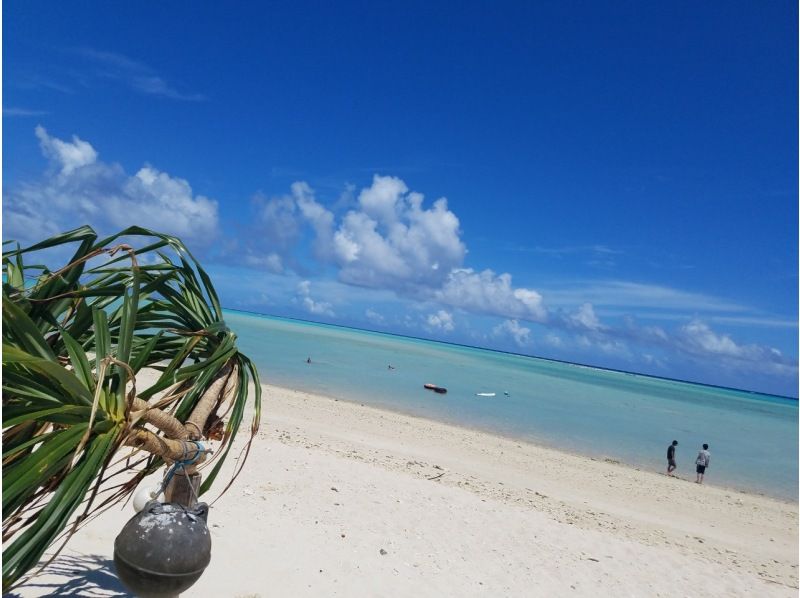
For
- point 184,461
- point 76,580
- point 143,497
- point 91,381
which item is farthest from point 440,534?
point 91,381

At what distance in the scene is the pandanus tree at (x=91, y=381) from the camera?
6.30 feet

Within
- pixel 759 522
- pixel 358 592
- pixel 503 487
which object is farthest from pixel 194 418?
pixel 759 522

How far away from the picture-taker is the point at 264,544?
5.26 m

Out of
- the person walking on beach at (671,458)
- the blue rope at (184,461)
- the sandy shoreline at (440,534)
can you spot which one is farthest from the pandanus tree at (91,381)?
the person walking on beach at (671,458)

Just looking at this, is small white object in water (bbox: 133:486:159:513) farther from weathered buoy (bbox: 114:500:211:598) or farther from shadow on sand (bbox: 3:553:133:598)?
shadow on sand (bbox: 3:553:133:598)

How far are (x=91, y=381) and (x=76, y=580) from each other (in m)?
2.54

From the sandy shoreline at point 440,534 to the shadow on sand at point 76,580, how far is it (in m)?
0.01

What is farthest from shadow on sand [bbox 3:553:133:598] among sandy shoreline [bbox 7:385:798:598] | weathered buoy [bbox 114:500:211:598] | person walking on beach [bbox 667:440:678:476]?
person walking on beach [bbox 667:440:678:476]

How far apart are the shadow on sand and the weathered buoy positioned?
1691mm

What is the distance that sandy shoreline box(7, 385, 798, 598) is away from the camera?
4.79 metres

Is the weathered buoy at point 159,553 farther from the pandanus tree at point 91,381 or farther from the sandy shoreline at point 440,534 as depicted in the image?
the sandy shoreline at point 440,534

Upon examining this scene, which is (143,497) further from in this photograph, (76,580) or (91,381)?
(76,580)

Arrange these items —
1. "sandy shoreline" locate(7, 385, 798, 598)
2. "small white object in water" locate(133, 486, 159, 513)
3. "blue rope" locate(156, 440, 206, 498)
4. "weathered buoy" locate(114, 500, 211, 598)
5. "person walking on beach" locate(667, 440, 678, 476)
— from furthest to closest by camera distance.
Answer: "person walking on beach" locate(667, 440, 678, 476), "sandy shoreline" locate(7, 385, 798, 598), "small white object in water" locate(133, 486, 159, 513), "blue rope" locate(156, 440, 206, 498), "weathered buoy" locate(114, 500, 211, 598)

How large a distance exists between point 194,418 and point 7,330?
910 mm
